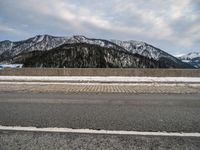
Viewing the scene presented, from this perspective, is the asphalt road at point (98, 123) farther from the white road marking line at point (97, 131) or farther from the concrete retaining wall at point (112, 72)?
the concrete retaining wall at point (112, 72)

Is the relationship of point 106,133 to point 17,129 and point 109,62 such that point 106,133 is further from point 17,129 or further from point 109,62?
point 109,62

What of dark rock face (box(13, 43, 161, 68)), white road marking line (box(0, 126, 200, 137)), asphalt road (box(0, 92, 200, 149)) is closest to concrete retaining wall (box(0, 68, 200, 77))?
asphalt road (box(0, 92, 200, 149))

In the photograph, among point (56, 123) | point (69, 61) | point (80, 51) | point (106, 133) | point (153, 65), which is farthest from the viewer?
point (153, 65)

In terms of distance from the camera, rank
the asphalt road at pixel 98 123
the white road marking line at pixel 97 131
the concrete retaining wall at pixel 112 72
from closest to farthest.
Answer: the asphalt road at pixel 98 123, the white road marking line at pixel 97 131, the concrete retaining wall at pixel 112 72

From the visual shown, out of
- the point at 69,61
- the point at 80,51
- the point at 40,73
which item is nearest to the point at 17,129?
the point at 40,73

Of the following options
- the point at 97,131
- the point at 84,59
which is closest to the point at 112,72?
the point at 97,131

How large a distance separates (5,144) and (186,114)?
4348 mm

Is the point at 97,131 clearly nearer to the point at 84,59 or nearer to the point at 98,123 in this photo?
the point at 98,123

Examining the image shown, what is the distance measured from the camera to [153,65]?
146 m

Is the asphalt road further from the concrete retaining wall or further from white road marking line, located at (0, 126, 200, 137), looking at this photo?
the concrete retaining wall

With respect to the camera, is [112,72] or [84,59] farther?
[84,59]

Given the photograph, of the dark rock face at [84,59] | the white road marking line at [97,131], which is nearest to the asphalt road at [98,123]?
the white road marking line at [97,131]

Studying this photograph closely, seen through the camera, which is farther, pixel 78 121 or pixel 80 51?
pixel 80 51

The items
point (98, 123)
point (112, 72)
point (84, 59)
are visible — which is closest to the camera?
point (98, 123)
